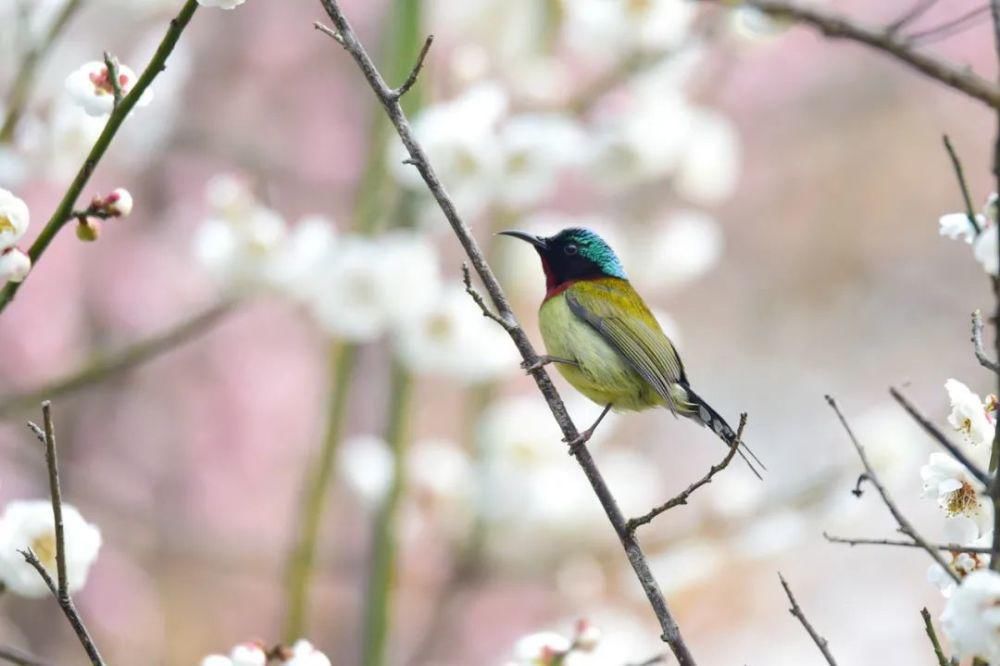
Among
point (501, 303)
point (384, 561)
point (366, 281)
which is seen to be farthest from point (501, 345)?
point (501, 303)

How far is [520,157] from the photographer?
302 cm

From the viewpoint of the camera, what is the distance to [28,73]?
2104 millimetres

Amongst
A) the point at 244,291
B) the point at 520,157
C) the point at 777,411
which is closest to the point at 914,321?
the point at 777,411

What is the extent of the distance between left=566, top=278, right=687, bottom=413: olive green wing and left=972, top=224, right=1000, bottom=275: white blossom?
1.00 meters

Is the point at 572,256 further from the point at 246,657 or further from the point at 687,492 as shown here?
the point at 246,657

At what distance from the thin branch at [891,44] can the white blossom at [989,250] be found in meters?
0.11

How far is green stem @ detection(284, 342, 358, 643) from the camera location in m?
2.81

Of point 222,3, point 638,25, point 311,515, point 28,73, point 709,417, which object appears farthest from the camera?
point 638,25

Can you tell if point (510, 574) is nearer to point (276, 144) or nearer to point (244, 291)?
point (244, 291)

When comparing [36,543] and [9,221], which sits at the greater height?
[9,221]

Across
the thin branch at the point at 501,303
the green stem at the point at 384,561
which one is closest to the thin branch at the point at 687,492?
the thin branch at the point at 501,303

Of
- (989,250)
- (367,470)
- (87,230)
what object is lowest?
(989,250)

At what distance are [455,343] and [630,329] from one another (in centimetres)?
106

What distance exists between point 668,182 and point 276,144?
7.68 feet
